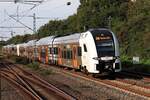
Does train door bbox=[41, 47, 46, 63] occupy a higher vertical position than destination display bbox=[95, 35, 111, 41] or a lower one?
lower

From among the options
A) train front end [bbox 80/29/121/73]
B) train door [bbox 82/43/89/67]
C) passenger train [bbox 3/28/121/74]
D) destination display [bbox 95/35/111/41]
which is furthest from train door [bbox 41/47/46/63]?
destination display [bbox 95/35/111/41]

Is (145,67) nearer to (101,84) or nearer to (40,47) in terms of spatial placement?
(101,84)

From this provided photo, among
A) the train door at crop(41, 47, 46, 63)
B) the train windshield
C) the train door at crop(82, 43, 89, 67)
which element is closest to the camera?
the train windshield

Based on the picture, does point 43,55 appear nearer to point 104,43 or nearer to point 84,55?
point 84,55

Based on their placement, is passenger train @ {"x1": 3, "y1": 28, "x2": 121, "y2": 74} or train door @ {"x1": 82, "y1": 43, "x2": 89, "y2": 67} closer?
passenger train @ {"x1": 3, "y1": 28, "x2": 121, "y2": 74}

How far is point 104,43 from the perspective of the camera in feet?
84.7

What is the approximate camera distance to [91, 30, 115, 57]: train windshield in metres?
25.5

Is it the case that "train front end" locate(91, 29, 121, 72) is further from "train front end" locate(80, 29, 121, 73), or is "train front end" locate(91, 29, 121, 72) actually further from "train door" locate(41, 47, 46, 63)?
"train door" locate(41, 47, 46, 63)

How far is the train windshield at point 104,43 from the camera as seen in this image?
83.8 ft

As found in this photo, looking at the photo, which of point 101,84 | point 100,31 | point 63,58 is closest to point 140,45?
point 63,58

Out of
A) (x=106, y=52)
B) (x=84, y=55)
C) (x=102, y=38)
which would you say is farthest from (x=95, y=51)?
(x=84, y=55)

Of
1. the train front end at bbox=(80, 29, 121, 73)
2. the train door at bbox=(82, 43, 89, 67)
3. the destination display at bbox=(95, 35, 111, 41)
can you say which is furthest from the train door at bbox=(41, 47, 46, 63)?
the destination display at bbox=(95, 35, 111, 41)

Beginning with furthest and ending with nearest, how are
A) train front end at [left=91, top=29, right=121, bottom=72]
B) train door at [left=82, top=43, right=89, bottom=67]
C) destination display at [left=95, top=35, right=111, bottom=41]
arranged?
train door at [left=82, top=43, right=89, bottom=67] → destination display at [left=95, top=35, right=111, bottom=41] → train front end at [left=91, top=29, right=121, bottom=72]

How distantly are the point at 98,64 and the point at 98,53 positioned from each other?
0.70 meters
